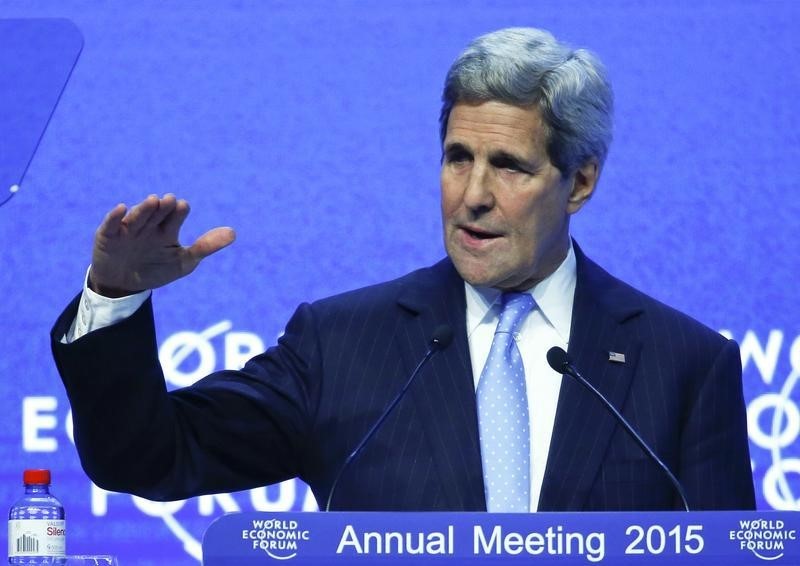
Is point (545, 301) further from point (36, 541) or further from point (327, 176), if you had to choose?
point (327, 176)

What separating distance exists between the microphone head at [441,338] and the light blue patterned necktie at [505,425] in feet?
0.39

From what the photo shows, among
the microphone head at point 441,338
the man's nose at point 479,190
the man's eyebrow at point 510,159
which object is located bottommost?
the microphone head at point 441,338

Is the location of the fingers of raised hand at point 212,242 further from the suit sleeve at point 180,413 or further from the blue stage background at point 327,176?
the blue stage background at point 327,176

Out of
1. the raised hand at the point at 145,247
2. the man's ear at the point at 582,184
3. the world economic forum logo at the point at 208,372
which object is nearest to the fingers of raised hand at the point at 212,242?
the raised hand at the point at 145,247

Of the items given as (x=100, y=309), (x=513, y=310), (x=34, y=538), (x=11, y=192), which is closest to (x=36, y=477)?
(x=34, y=538)

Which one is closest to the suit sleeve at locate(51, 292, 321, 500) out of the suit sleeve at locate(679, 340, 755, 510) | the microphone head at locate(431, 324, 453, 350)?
the microphone head at locate(431, 324, 453, 350)

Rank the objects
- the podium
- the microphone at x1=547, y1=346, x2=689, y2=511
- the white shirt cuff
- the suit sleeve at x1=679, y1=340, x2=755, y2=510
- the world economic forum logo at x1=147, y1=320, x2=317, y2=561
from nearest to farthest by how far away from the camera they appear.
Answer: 1. the podium
2. the white shirt cuff
3. the microphone at x1=547, y1=346, x2=689, y2=511
4. the suit sleeve at x1=679, y1=340, x2=755, y2=510
5. the world economic forum logo at x1=147, y1=320, x2=317, y2=561

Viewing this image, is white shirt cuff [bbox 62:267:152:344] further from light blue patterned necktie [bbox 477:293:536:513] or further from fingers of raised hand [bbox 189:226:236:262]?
light blue patterned necktie [bbox 477:293:536:513]

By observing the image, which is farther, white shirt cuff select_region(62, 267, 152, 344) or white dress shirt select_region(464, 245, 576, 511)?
white dress shirt select_region(464, 245, 576, 511)

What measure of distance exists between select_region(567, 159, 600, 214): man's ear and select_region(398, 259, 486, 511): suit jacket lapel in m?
0.24

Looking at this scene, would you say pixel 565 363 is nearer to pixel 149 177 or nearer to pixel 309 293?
pixel 309 293

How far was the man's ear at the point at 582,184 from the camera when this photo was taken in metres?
2.26

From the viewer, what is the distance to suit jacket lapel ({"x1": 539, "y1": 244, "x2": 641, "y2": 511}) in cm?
196

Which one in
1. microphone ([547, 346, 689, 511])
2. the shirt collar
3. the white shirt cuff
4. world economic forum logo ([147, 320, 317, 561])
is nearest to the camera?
the white shirt cuff
